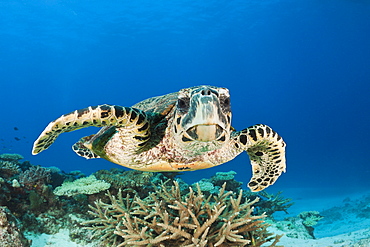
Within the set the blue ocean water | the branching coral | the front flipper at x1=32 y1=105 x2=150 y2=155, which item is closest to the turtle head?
the front flipper at x1=32 y1=105 x2=150 y2=155

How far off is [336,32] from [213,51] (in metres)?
28.8

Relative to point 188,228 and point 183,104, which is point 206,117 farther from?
point 188,228

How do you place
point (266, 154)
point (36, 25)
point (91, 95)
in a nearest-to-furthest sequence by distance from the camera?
point (266, 154) < point (36, 25) < point (91, 95)

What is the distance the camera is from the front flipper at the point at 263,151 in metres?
3.44

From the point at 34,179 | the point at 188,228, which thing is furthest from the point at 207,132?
the point at 34,179

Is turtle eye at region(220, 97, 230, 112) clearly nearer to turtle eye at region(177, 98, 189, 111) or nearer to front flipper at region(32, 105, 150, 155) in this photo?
turtle eye at region(177, 98, 189, 111)

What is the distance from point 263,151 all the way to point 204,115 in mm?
2458

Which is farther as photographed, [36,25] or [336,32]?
[336,32]

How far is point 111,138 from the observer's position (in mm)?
3363

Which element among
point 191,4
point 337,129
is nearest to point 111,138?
point 191,4

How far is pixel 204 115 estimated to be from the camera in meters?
1.99

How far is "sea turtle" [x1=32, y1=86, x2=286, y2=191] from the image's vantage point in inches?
81.9

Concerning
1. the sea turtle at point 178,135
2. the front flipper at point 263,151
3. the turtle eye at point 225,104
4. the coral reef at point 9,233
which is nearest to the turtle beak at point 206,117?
the sea turtle at point 178,135

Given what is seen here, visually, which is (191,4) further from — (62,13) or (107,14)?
(62,13)
